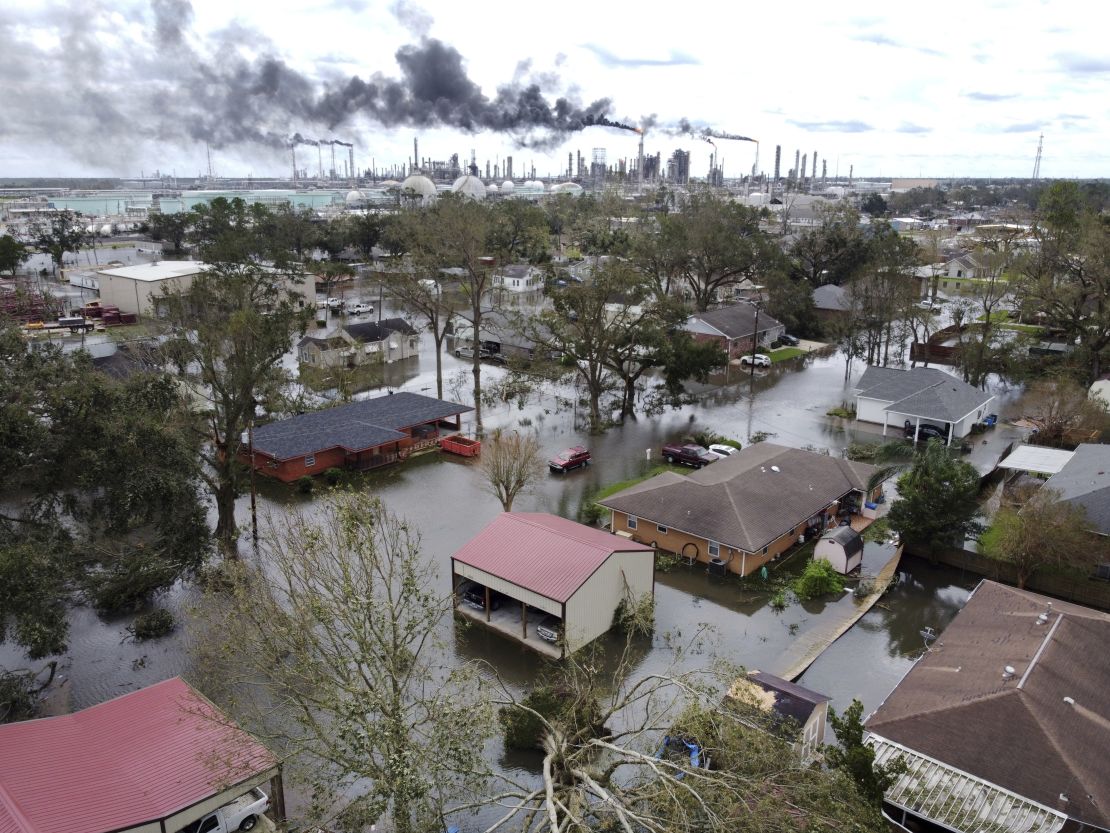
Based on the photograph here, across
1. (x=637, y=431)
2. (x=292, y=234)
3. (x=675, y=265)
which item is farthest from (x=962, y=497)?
(x=292, y=234)

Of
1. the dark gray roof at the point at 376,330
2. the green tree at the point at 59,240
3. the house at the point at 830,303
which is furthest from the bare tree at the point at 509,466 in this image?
the green tree at the point at 59,240

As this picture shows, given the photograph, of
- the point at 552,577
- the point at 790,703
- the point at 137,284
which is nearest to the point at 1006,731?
the point at 790,703

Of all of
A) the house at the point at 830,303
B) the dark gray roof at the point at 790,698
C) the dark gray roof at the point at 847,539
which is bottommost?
the dark gray roof at the point at 847,539

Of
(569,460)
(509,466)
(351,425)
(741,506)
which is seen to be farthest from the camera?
(351,425)

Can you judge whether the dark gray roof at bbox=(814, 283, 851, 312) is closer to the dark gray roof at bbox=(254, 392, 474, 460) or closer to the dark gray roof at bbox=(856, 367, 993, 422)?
the dark gray roof at bbox=(856, 367, 993, 422)

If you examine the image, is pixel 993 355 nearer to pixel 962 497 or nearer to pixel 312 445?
pixel 962 497

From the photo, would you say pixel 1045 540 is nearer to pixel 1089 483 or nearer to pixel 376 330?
pixel 1089 483

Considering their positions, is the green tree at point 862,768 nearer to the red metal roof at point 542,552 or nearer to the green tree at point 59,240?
the red metal roof at point 542,552
